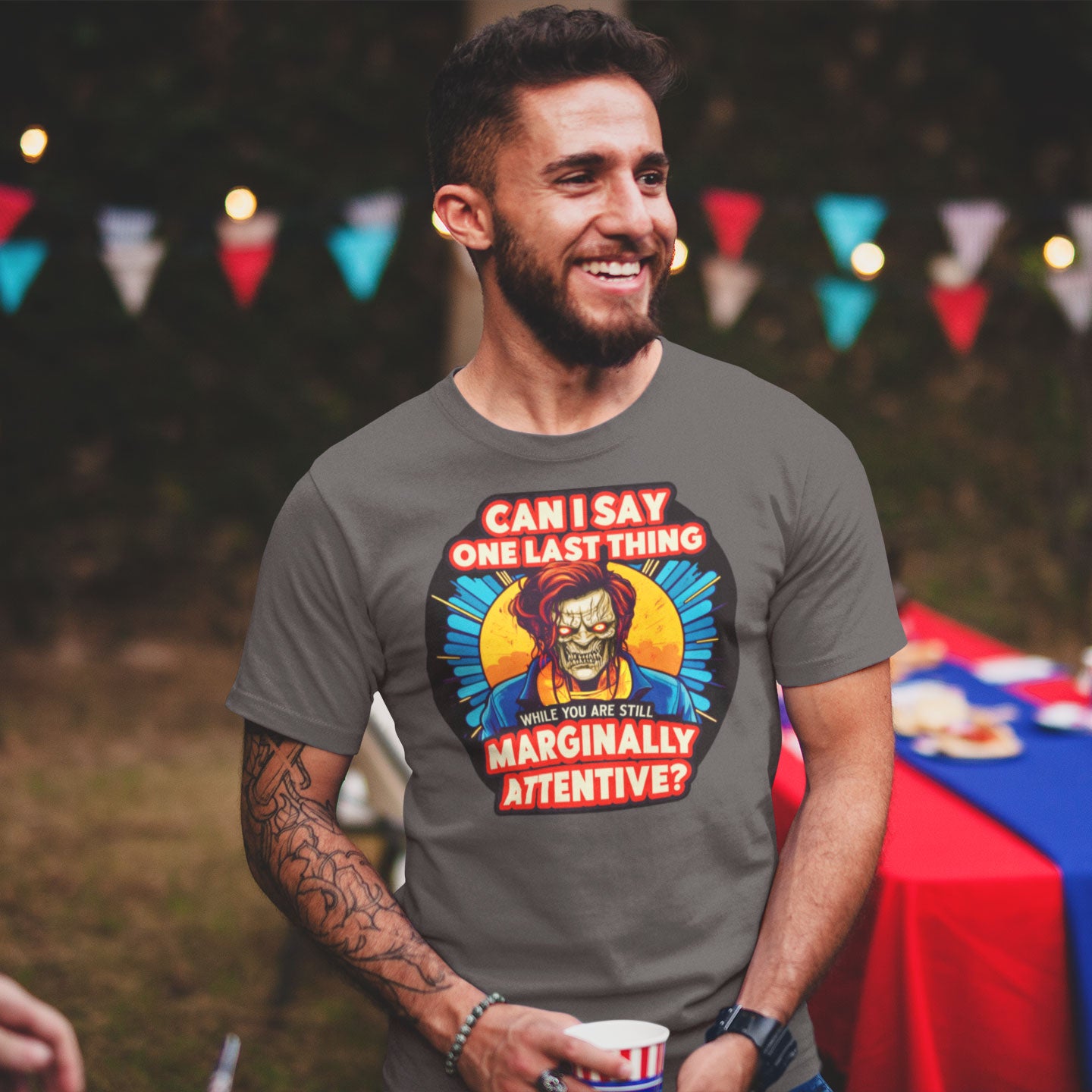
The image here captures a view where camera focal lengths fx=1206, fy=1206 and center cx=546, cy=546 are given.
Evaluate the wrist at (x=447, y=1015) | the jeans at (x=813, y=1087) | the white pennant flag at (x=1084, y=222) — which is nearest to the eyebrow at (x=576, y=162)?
the wrist at (x=447, y=1015)

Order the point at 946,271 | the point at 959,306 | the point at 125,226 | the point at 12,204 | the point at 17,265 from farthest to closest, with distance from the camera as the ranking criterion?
the point at 946,271
the point at 959,306
the point at 125,226
the point at 17,265
the point at 12,204

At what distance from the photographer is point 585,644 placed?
1395mm

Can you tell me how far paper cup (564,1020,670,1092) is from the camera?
120 centimetres

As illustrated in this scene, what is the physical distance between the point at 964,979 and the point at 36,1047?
4.65 ft

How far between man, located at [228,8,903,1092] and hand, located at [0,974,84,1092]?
480mm

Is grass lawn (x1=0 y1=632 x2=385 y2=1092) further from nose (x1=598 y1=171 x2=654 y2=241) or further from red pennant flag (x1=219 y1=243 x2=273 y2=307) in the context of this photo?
nose (x1=598 y1=171 x2=654 y2=241)

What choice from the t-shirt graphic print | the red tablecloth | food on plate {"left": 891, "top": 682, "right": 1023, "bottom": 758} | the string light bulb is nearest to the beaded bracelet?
the t-shirt graphic print

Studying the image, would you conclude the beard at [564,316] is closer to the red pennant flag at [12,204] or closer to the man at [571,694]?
the man at [571,694]

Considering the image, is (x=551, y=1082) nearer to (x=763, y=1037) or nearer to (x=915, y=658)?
(x=763, y=1037)

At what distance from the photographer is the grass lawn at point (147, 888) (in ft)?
10.4

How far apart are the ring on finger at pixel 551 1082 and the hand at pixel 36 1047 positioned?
0.49 m

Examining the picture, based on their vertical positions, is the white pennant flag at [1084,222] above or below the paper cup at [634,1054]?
above

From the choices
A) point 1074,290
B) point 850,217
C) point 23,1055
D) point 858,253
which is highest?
point 850,217

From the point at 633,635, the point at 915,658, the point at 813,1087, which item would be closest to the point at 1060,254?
the point at 915,658
